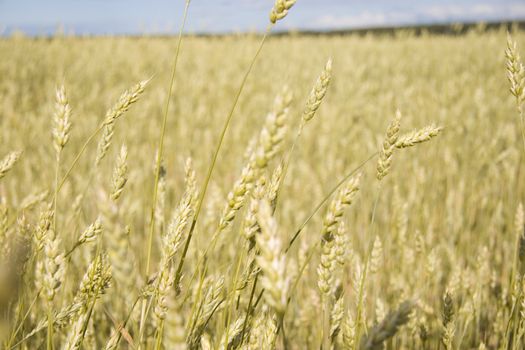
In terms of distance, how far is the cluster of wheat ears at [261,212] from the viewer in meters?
0.77

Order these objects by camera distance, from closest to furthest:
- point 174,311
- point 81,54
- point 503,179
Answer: point 174,311 < point 503,179 < point 81,54

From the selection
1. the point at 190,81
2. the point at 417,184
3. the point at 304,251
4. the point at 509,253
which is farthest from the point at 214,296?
the point at 190,81

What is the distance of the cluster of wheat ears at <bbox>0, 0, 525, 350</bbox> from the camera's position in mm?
769

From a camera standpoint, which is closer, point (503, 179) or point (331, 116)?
point (503, 179)

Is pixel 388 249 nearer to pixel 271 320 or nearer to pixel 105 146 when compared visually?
pixel 271 320

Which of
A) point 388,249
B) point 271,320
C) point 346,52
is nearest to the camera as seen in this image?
point 271,320

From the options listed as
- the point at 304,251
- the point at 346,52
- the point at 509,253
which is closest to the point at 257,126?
the point at 509,253

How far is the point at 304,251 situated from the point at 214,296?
43cm

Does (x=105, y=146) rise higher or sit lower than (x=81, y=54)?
lower

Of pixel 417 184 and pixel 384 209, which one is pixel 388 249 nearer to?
pixel 384 209

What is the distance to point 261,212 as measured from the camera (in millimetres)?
501

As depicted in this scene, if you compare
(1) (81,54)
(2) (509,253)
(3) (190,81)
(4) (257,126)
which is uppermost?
(1) (81,54)

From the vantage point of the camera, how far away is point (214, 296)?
2.94ft

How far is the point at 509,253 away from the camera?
2.18 meters
